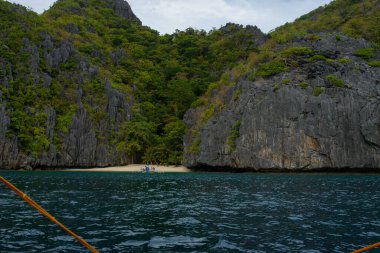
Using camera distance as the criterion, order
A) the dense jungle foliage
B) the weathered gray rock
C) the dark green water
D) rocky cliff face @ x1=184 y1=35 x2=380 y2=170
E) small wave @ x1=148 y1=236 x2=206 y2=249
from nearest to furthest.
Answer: the dark green water → small wave @ x1=148 y1=236 x2=206 y2=249 → rocky cliff face @ x1=184 y1=35 x2=380 y2=170 → the dense jungle foliage → the weathered gray rock

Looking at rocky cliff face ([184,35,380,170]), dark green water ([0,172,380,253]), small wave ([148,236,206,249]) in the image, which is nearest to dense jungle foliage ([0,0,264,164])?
rocky cliff face ([184,35,380,170])

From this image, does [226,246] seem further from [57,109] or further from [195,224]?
[57,109]

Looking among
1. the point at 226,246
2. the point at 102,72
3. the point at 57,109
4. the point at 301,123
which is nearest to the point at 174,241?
the point at 226,246

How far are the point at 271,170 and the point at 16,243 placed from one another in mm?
49623

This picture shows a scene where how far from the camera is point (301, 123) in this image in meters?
55.9

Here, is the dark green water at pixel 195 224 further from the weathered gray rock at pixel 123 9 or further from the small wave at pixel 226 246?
the weathered gray rock at pixel 123 9

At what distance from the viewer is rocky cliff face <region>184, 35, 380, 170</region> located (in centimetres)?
5381

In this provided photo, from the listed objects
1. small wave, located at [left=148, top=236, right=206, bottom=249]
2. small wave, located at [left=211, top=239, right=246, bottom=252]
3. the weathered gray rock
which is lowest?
small wave, located at [left=148, top=236, right=206, bottom=249]

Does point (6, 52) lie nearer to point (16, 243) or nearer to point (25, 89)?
point (25, 89)

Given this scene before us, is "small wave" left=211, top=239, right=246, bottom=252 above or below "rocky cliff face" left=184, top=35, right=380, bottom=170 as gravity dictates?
below

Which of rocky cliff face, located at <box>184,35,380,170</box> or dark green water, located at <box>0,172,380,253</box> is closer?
dark green water, located at <box>0,172,380,253</box>

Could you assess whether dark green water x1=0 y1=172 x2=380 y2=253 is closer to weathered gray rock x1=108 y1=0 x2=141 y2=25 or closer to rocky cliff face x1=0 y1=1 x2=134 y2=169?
rocky cliff face x1=0 y1=1 x2=134 y2=169

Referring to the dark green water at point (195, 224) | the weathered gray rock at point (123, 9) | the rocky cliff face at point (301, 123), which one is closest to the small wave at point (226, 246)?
the dark green water at point (195, 224)

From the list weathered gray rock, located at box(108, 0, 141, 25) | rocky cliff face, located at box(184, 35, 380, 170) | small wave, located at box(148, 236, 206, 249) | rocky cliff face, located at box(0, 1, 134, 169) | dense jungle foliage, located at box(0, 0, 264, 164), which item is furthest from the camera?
weathered gray rock, located at box(108, 0, 141, 25)
